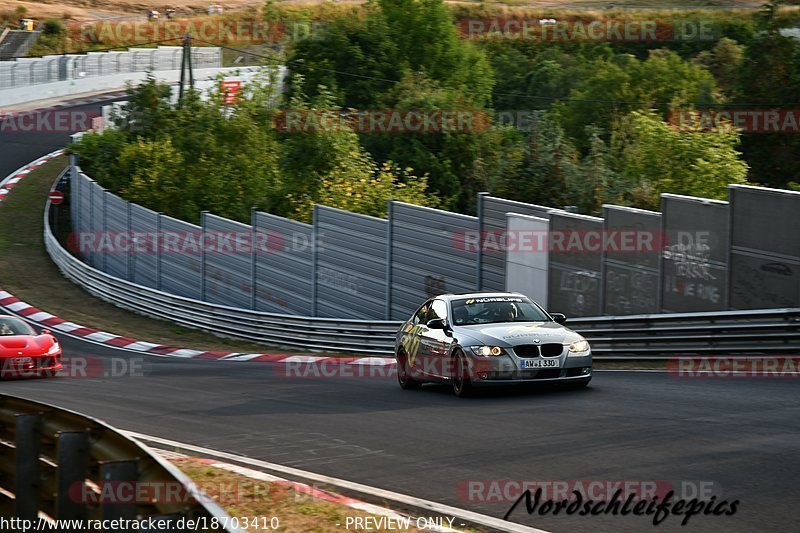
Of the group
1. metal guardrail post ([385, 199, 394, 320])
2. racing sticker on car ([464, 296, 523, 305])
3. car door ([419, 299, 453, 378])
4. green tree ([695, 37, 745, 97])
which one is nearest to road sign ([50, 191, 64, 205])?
metal guardrail post ([385, 199, 394, 320])

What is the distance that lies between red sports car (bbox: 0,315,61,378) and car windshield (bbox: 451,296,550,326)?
899 centimetres

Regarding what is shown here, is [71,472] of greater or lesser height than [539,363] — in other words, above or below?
above

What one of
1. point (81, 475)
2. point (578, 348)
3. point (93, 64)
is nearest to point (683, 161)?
point (578, 348)

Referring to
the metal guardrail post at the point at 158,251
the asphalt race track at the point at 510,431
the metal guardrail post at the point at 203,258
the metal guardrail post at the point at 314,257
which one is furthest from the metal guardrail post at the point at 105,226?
the asphalt race track at the point at 510,431

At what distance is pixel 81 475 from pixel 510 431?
20.6 ft

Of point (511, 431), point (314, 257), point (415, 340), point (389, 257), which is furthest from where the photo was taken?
point (314, 257)

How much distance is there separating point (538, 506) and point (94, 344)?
22900 mm

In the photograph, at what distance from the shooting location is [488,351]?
560 inches

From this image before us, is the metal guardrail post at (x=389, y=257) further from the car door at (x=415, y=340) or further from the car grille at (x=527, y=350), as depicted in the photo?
the car grille at (x=527, y=350)

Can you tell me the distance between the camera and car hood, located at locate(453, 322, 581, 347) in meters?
14.2

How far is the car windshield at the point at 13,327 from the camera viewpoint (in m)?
21.3

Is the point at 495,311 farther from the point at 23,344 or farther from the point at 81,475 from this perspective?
the point at 81,475

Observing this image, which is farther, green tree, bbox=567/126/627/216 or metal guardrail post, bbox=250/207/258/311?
green tree, bbox=567/126/627/216

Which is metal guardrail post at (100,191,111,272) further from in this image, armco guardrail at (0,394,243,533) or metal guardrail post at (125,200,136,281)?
armco guardrail at (0,394,243,533)
